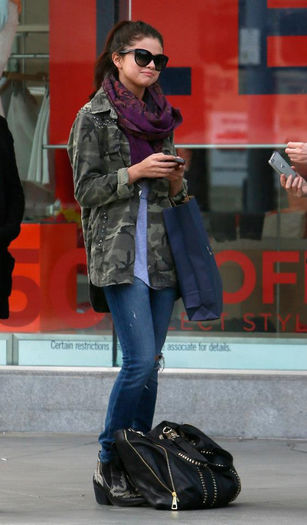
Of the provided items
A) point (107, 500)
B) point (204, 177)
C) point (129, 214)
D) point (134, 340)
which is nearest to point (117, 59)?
point (129, 214)

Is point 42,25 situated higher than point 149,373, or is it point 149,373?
point 42,25

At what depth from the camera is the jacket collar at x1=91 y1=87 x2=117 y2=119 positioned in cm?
554

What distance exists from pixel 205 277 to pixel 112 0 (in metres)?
Result: 3.15

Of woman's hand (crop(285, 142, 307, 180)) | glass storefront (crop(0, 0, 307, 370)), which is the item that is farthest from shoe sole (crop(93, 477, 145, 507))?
glass storefront (crop(0, 0, 307, 370))

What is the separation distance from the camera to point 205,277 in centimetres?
554

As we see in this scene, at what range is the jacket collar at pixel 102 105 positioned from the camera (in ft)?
18.2

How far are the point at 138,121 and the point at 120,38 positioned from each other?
1.37ft

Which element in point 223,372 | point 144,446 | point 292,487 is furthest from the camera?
point 223,372

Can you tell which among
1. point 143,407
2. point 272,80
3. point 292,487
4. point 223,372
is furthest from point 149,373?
point 272,80

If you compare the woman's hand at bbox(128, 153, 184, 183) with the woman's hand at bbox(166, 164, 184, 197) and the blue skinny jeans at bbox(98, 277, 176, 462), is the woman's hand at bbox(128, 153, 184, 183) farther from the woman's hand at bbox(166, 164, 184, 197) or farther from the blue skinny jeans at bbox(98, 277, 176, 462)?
the blue skinny jeans at bbox(98, 277, 176, 462)

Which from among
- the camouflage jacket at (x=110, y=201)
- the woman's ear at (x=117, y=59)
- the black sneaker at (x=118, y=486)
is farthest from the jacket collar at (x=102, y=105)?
the black sneaker at (x=118, y=486)

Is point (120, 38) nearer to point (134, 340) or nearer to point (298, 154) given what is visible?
point (298, 154)

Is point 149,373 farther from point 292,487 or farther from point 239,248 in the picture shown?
point 239,248

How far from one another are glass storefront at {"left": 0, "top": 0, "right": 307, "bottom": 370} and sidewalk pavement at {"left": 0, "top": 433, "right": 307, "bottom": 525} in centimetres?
69
